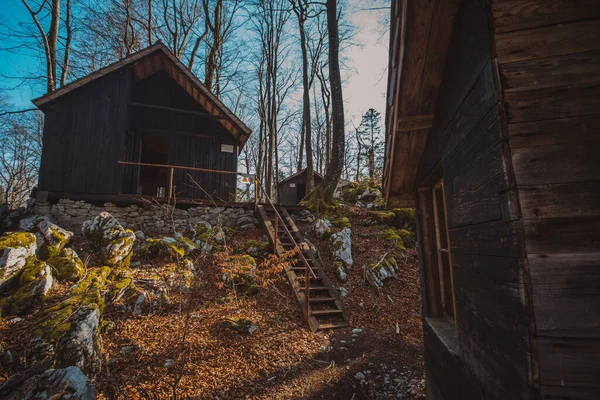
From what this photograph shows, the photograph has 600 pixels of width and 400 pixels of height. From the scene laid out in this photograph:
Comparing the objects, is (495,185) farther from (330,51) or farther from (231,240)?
(330,51)

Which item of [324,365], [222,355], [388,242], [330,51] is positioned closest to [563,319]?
[324,365]

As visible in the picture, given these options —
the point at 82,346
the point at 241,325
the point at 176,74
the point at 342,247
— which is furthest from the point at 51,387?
the point at 176,74

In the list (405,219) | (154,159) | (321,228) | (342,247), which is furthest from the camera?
Result: (154,159)

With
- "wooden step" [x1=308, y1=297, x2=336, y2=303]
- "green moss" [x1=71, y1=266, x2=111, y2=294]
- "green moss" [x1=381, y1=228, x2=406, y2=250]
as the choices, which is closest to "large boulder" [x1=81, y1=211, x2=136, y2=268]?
"green moss" [x1=71, y1=266, x2=111, y2=294]

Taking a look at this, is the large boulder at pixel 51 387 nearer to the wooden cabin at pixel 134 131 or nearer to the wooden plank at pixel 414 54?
the wooden plank at pixel 414 54

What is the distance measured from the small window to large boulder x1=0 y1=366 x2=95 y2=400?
3864 millimetres

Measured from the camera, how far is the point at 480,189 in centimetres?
167

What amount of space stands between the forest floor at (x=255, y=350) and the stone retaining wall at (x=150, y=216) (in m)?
3.17

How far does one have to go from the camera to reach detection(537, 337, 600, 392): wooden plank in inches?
45.4

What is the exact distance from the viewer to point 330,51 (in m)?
11.6

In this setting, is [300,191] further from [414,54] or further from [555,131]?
[555,131]

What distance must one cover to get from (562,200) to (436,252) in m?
2.48

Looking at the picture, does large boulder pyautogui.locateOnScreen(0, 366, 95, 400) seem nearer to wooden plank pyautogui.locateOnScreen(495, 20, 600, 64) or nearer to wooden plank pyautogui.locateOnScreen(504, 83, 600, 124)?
wooden plank pyautogui.locateOnScreen(504, 83, 600, 124)

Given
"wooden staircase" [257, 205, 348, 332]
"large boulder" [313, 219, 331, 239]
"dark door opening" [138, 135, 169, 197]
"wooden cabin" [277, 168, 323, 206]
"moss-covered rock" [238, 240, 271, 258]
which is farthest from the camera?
"wooden cabin" [277, 168, 323, 206]
